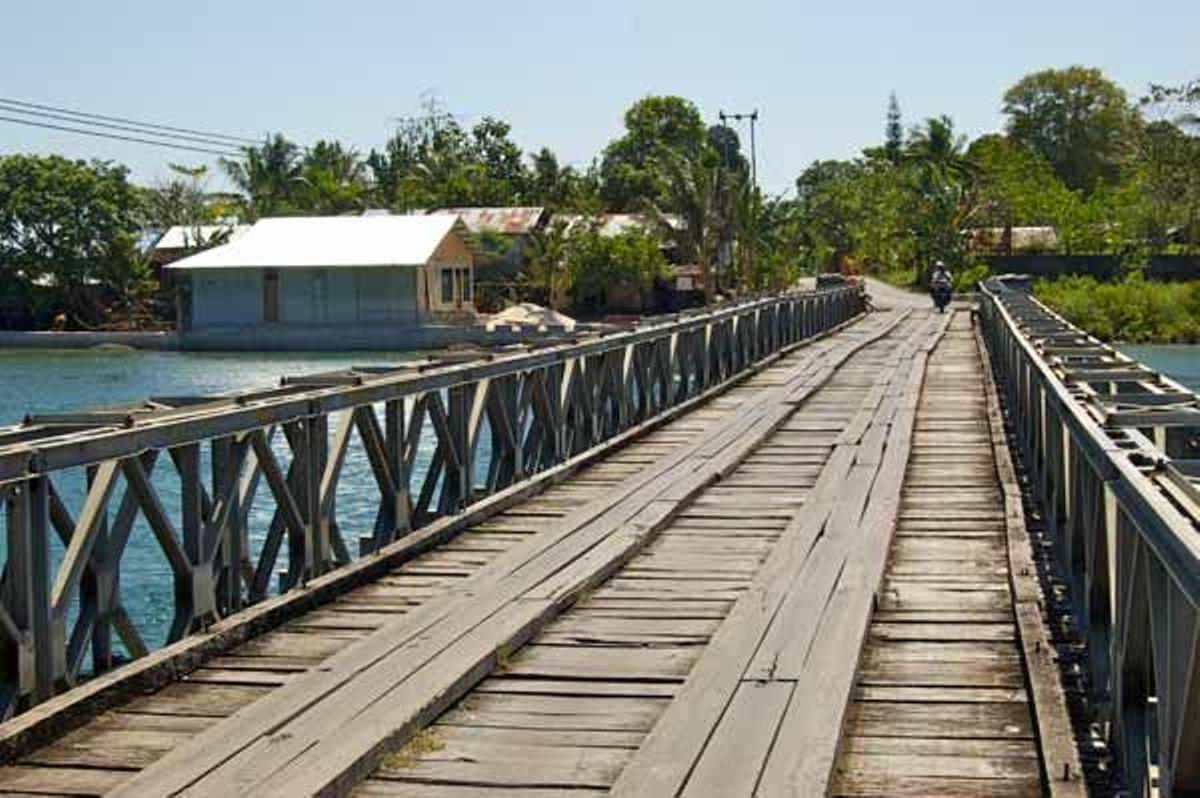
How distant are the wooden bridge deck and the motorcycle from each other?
4057 cm

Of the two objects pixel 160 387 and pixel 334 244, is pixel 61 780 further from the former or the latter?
pixel 334 244

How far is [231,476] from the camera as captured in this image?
8.00 metres

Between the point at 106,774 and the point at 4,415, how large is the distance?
130 ft

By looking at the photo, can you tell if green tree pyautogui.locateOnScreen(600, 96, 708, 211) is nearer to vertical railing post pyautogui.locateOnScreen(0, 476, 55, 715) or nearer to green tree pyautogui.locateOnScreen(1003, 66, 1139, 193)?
green tree pyautogui.locateOnScreen(1003, 66, 1139, 193)

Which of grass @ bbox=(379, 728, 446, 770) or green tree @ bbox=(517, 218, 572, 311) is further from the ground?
green tree @ bbox=(517, 218, 572, 311)

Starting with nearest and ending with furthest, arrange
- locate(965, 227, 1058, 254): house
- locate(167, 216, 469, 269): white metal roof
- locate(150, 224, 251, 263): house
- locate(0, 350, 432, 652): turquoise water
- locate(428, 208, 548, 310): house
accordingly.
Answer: locate(0, 350, 432, 652): turquoise water
locate(167, 216, 469, 269): white metal roof
locate(428, 208, 548, 310): house
locate(150, 224, 251, 263): house
locate(965, 227, 1058, 254): house

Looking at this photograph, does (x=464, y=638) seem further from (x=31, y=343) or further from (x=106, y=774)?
(x=31, y=343)

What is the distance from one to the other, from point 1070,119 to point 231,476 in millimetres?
119593

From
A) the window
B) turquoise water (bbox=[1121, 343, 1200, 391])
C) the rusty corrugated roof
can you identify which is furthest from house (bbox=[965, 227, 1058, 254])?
the window

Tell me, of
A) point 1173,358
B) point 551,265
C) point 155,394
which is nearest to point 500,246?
point 551,265

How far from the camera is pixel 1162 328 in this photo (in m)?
62.2


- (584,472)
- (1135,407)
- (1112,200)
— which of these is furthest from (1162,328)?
(1135,407)

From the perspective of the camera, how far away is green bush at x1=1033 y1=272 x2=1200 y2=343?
6216 cm

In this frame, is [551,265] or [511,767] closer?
[511,767]
